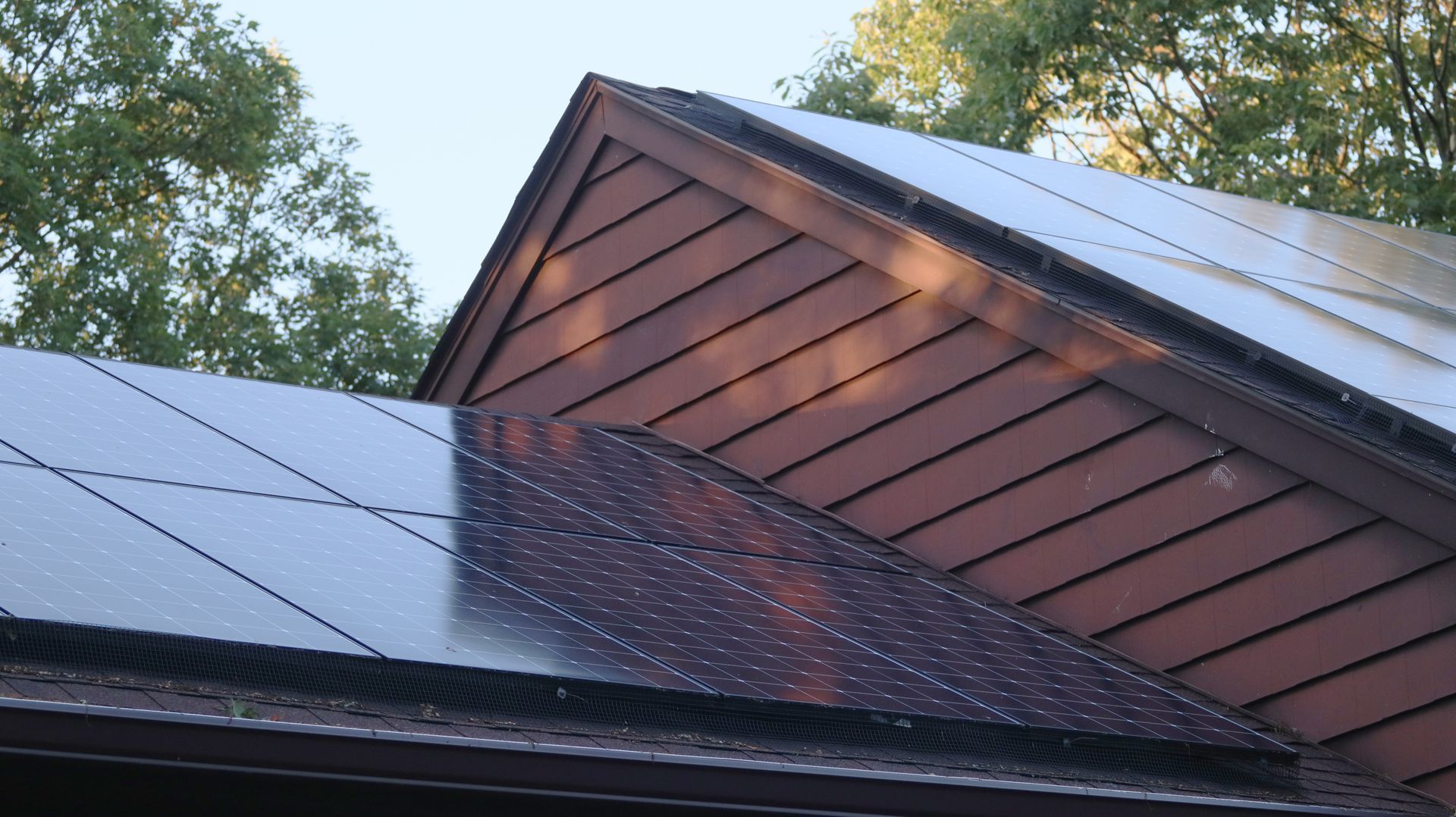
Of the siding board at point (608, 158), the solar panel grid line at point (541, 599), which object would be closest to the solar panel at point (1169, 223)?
the siding board at point (608, 158)

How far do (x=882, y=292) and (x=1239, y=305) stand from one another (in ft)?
6.71

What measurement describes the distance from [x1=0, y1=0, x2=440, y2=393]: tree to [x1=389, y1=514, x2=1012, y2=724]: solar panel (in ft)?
64.8

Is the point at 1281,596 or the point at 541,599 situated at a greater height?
the point at 1281,596

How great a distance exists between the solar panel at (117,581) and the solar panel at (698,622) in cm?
136

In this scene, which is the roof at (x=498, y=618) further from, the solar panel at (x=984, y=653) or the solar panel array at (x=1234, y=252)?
the solar panel array at (x=1234, y=252)

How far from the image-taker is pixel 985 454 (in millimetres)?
8820

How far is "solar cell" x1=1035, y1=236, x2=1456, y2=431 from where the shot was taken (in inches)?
302

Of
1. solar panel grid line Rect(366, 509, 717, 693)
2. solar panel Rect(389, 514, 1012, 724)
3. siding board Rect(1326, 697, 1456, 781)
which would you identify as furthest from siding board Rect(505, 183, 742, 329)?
siding board Rect(1326, 697, 1456, 781)

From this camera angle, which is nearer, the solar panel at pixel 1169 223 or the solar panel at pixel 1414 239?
the solar panel at pixel 1169 223

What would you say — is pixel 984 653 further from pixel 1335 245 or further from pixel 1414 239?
pixel 1414 239

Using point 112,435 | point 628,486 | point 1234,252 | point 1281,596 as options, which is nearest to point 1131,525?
point 1281,596

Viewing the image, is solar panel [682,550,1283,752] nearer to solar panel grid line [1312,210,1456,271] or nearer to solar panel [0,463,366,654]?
solar panel [0,463,366,654]

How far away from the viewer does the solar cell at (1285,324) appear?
7664 millimetres

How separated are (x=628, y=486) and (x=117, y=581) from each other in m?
4.16
